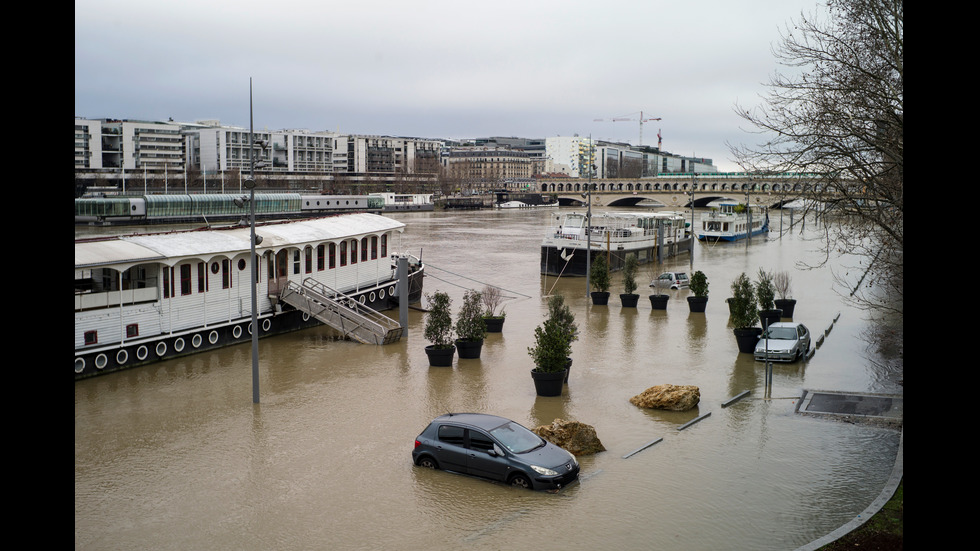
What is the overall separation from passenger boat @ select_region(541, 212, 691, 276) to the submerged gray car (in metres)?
24.1

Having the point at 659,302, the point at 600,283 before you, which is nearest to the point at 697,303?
the point at 659,302

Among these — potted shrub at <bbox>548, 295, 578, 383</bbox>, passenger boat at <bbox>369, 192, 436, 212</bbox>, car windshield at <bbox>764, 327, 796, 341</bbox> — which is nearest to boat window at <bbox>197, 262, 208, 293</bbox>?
potted shrub at <bbox>548, 295, 578, 383</bbox>

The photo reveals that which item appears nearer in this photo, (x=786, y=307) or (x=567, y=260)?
(x=786, y=307)

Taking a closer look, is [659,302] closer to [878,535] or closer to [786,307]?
[786,307]

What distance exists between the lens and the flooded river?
1059cm

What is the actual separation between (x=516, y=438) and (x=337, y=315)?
13.4 m

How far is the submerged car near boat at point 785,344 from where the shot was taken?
2114 cm

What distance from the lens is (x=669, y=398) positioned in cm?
1655
